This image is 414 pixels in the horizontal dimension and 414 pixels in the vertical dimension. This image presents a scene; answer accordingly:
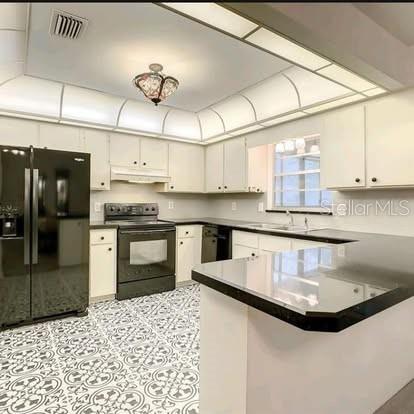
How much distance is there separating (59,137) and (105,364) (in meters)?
2.80

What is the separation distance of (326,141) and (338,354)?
2.36 meters

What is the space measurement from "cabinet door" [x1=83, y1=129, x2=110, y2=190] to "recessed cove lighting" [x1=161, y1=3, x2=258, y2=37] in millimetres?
2828

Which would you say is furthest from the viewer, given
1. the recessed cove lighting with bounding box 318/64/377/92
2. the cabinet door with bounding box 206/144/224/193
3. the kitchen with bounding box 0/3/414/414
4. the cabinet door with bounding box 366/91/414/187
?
the cabinet door with bounding box 206/144/224/193

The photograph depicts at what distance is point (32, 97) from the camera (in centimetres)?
338

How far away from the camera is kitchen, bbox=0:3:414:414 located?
113 cm

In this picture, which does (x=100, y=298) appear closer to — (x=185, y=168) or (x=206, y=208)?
(x=185, y=168)

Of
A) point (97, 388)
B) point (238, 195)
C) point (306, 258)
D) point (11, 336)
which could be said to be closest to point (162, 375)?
point (97, 388)

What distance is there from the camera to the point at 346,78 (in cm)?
225

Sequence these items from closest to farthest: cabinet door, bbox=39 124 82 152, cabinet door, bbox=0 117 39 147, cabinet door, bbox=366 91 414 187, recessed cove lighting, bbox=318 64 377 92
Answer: recessed cove lighting, bbox=318 64 377 92 → cabinet door, bbox=366 91 414 187 → cabinet door, bbox=0 117 39 147 → cabinet door, bbox=39 124 82 152

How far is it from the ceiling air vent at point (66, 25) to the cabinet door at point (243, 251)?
272 centimetres

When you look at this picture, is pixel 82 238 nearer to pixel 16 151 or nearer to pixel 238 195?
pixel 16 151

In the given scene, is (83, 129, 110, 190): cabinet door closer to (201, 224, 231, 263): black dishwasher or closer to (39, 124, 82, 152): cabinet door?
(39, 124, 82, 152): cabinet door

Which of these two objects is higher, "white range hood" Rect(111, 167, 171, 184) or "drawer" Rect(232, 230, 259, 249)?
"white range hood" Rect(111, 167, 171, 184)

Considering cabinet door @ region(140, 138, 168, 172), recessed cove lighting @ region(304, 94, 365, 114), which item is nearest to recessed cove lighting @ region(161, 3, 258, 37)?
recessed cove lighting @ region(304, 94, 365, 114)
